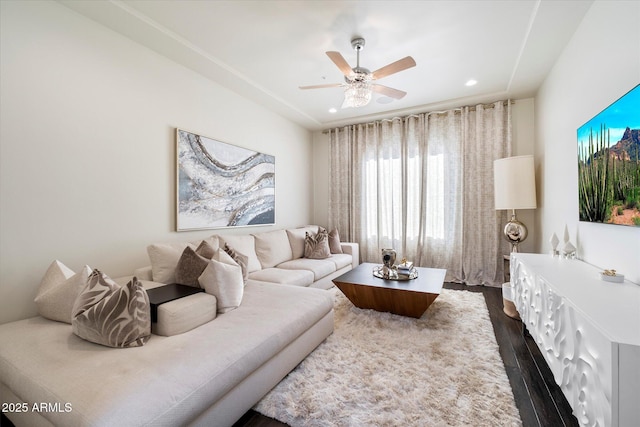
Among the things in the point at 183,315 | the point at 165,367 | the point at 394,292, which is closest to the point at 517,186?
the point at 394,292

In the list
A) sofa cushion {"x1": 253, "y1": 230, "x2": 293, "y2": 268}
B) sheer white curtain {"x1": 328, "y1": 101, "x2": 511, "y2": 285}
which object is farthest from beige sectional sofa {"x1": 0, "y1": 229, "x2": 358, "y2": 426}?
sheer white curtain {"x1": 328, "y1": 101, "x2": 511, "y2": 285}

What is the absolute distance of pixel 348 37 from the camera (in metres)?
2.48

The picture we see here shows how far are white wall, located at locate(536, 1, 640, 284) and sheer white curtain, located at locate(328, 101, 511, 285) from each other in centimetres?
72

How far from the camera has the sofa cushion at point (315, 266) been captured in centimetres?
336

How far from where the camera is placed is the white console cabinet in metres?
0.89

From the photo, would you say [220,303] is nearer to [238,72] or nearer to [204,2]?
[204,2]

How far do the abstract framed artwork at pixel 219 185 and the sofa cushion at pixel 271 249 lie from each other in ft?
1.16

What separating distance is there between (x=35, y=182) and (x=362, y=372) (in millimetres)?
2607

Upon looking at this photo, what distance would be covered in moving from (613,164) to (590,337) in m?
1.18

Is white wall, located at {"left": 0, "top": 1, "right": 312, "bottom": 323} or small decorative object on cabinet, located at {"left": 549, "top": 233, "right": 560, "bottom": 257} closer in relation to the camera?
white wall, located at {"left": 0, "top": 1, "right": 312, "bottom": 323}

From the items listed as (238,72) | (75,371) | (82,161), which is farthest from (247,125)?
(75,371)

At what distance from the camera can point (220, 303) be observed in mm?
1900

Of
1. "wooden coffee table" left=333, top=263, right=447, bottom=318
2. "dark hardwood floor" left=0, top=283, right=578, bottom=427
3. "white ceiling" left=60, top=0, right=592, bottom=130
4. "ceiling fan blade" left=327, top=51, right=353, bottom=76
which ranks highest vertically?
"white ceiling" left=60, top=0, right=592, bottom=130

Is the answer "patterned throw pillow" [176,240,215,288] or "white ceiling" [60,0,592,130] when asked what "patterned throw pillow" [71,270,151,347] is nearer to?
"patterned throw pillow" [176,240,215,288]
